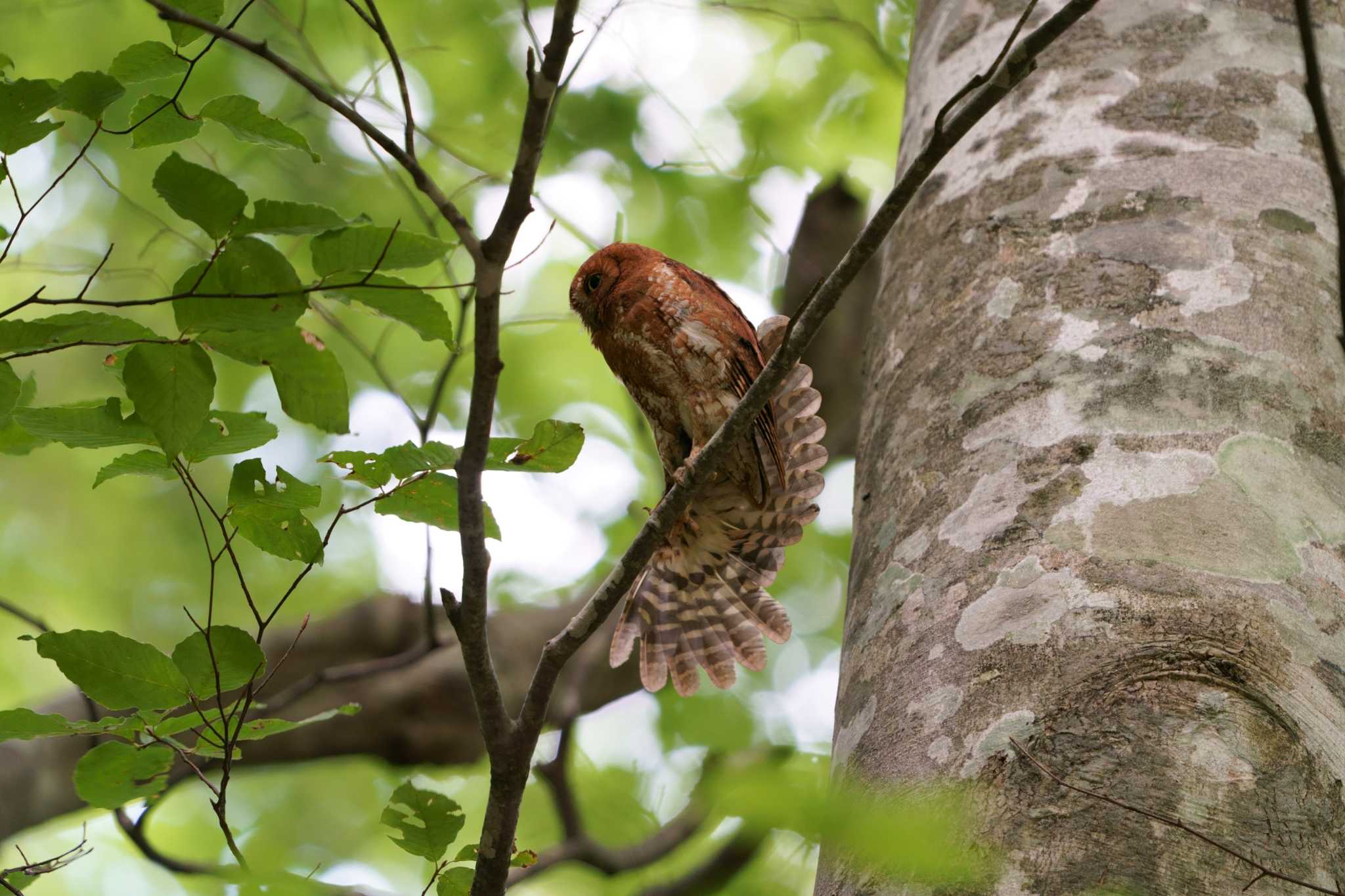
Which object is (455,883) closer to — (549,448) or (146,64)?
(549,448)

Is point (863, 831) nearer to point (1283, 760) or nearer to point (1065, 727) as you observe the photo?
point (1065, 727)

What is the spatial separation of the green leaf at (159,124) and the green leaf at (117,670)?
29.2 inches

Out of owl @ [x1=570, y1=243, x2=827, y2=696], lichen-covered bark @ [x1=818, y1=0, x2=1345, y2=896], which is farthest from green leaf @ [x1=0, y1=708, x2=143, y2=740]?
owl @ [x1=570, y1=243, x2=827, y2=696]

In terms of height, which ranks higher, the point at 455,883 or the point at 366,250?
the point at 366,250

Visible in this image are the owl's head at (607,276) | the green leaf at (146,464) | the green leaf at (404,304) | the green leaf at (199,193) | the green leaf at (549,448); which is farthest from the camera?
the owl's head at (607,276)

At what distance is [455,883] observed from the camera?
1.93m

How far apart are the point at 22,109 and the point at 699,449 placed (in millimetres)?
2248

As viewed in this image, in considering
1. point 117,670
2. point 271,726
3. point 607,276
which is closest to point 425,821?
point 271,726

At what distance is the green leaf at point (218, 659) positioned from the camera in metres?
1.71

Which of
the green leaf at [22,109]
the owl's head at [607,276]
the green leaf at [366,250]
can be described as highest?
the owl's head at [607,276]

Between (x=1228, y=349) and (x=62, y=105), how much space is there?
1.92 m

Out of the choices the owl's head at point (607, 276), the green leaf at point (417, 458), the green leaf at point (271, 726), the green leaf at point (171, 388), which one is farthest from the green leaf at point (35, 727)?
the owl's head at point (607, 276)

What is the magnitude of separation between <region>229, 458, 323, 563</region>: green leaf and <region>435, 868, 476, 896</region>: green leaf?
61cm

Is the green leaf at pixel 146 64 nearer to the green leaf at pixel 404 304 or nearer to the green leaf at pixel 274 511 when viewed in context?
the green leaf at pixel 404 304
